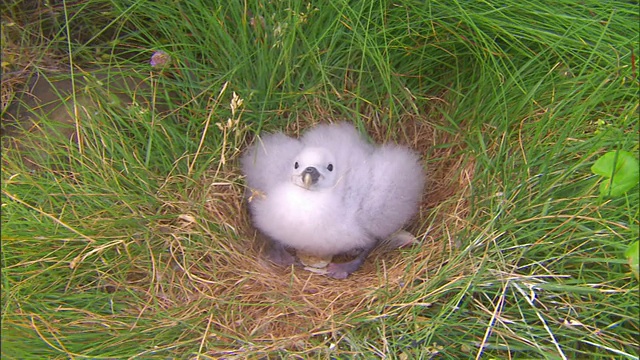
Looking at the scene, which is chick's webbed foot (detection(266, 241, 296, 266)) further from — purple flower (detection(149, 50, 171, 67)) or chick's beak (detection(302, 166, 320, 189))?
purple flower (detection(149, 50, 171, 67))

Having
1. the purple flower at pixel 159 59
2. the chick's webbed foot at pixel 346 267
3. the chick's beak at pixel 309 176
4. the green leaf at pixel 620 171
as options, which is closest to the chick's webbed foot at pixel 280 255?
the chick's webbed foot at pixel 346 267

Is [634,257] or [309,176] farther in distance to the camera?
[309,176]

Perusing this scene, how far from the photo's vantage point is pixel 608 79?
2.07m

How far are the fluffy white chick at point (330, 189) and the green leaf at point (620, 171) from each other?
83cm

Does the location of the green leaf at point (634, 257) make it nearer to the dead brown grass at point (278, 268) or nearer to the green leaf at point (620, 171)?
the green leaf at point (620, 171)

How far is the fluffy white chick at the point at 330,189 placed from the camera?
2.34 meters

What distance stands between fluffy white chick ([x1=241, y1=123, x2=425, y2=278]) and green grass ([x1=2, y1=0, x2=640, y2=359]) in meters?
0.14

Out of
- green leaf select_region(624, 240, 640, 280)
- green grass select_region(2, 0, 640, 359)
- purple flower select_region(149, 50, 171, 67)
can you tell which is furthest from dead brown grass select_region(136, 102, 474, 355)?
green leaf select_region(624, 240, 640, 280)

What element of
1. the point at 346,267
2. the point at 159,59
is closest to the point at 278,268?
the point at 346,267

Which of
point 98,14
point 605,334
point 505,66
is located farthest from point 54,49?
point 605,334

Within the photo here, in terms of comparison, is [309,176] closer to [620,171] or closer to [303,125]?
[303,125]

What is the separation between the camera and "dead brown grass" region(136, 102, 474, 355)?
7.14 ft

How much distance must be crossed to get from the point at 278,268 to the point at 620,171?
4.99ft

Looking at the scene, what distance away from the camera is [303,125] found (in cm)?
280
